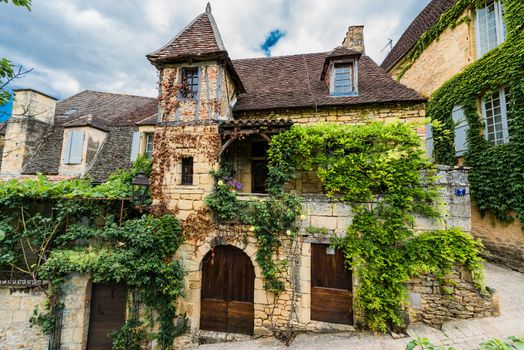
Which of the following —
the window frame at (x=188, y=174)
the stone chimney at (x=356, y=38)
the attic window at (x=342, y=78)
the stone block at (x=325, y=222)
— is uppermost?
the stone chimney at (x=356, y=38)

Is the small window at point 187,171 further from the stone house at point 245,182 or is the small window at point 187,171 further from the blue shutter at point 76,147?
the blue shutter at point 76,147

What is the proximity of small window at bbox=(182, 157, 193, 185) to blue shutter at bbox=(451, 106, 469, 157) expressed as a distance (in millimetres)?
9601

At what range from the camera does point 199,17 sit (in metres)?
7.45

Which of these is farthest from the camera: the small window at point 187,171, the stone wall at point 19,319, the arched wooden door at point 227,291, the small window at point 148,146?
the small window at point 148,146

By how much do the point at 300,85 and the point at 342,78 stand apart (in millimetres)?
1502

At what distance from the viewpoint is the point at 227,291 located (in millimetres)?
6125

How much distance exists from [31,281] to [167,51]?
7.70 metres

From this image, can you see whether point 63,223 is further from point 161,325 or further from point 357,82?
point 357,82

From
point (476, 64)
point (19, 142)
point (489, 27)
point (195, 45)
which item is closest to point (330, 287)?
point (195, 45)

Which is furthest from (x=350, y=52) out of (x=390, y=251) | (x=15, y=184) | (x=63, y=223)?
(x=15, y=184)

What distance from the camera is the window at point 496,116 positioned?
6.91 metres

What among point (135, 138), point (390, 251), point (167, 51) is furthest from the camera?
point (135, 138)

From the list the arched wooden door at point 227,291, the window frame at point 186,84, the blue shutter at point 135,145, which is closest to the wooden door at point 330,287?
the arched wooden door at point 227,291

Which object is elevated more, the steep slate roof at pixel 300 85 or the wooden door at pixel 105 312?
the steep slate roof at pixel 300 85
